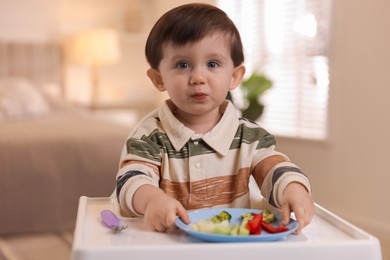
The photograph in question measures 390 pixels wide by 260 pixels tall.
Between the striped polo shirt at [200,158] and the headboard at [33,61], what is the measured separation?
3498 mm

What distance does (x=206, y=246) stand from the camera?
680 millimetres

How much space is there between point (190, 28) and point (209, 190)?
0.29 m

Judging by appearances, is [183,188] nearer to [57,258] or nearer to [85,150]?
[57,258]

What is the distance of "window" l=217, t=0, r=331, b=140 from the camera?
3213 millimetres

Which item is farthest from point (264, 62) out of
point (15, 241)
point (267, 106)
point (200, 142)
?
point (200, 142)

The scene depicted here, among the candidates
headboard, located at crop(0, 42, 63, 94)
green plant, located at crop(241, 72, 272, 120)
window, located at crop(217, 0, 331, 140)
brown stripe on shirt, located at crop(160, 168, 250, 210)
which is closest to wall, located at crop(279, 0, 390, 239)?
window, located at crop(217, 0, 331, 140)

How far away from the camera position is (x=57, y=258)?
2.16 meters

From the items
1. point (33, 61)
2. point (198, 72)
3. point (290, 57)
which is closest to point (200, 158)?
point (198, 72)

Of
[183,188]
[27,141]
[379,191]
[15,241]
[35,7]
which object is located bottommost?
[15,241]

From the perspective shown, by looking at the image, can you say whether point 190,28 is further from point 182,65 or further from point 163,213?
point 163,213

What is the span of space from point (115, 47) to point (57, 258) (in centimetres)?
256

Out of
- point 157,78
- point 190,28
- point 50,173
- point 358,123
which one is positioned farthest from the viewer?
point 358,123

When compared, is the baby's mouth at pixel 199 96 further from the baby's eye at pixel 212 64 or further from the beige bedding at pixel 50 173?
the beige bedding at pixel 50 173

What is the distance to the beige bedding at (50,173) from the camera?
251cm
